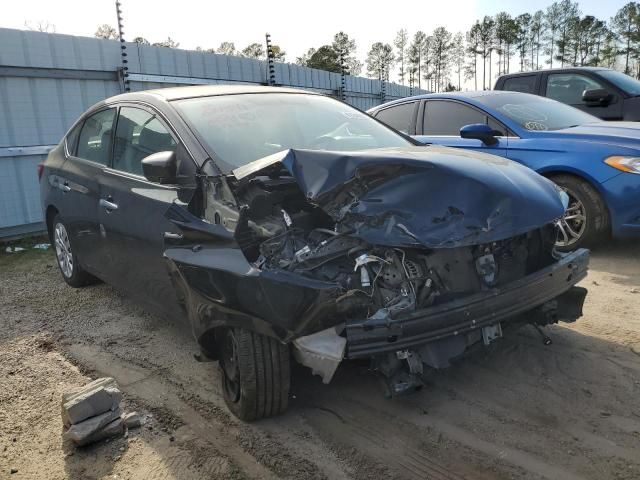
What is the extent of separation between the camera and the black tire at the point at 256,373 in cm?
260

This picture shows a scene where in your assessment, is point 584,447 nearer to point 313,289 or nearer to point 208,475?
point 313,289

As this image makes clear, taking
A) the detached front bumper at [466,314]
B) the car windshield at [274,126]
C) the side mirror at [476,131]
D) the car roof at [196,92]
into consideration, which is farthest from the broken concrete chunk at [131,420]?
the side mirror at [476,131]

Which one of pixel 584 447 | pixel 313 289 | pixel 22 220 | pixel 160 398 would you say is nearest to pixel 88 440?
pixel 160 398

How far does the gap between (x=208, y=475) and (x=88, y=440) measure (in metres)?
0.69

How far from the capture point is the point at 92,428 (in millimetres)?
2676

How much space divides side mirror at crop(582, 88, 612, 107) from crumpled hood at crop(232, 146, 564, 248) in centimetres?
525

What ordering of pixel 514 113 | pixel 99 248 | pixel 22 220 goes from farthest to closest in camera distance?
pixel 22 220
pixel 514 113
pixel 99 248

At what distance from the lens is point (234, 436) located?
8.86 feet

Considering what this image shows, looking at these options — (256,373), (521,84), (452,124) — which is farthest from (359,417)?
(521,84)

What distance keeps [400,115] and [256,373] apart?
196 inches

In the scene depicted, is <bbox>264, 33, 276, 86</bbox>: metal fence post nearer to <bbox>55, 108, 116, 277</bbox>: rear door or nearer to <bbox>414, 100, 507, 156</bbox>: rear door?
<bbox>414, 100, 507, 156</bbox>: rear door

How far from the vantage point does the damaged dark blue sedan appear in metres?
2.41

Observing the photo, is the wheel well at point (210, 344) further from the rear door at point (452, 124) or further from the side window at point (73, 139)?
the rear door at point (452, 124)

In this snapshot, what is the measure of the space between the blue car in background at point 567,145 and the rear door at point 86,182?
2.67m
